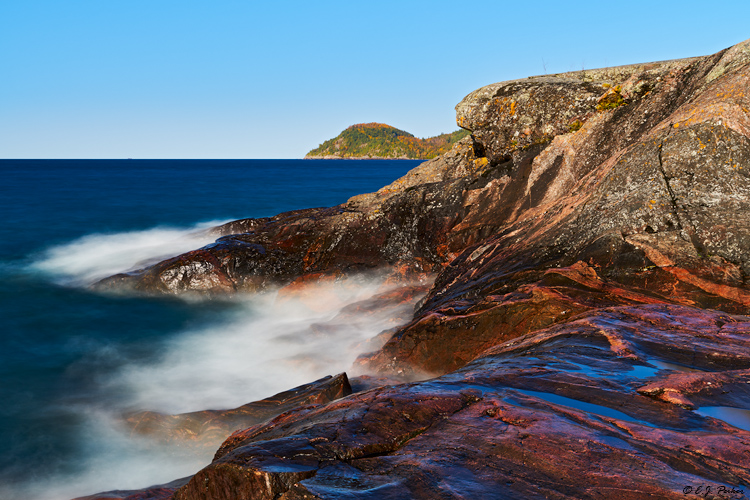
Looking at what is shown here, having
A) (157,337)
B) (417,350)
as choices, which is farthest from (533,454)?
(157,337)

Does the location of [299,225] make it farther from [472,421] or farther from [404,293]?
[472,421]

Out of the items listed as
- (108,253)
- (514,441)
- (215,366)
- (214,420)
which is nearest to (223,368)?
(215,366)

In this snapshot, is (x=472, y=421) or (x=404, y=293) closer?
(x=472, y=421)

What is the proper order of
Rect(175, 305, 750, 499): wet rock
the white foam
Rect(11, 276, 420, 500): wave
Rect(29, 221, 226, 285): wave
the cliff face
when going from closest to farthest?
Rect(175, 305, 750, 499): wet rock, the cliff face, Rect(11, 276, 420, 500): wave, the white foam, Rect(29, 221, 226, 285): wave

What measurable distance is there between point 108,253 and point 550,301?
929 inches

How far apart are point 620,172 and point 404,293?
20.7 feet

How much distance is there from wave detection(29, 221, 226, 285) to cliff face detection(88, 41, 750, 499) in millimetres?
5089

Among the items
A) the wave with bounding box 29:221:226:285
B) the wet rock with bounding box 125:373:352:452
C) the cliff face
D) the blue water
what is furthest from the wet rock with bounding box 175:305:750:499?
the wave with bounding box 29:221:226:285

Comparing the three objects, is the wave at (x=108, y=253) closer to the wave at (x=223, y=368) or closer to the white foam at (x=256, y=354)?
the wave at (x=223, y=368)

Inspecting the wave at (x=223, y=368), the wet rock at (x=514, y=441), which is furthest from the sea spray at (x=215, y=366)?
the wet rock at (x=514, y=441)

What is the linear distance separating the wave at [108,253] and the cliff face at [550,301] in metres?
5.09

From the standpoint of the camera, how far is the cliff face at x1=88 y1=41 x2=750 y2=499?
9.10 feet

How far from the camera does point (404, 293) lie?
510 inches

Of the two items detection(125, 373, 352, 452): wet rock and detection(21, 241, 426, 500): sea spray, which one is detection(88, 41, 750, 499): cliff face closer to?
detection(21, 241, 426, 500): sea spray
